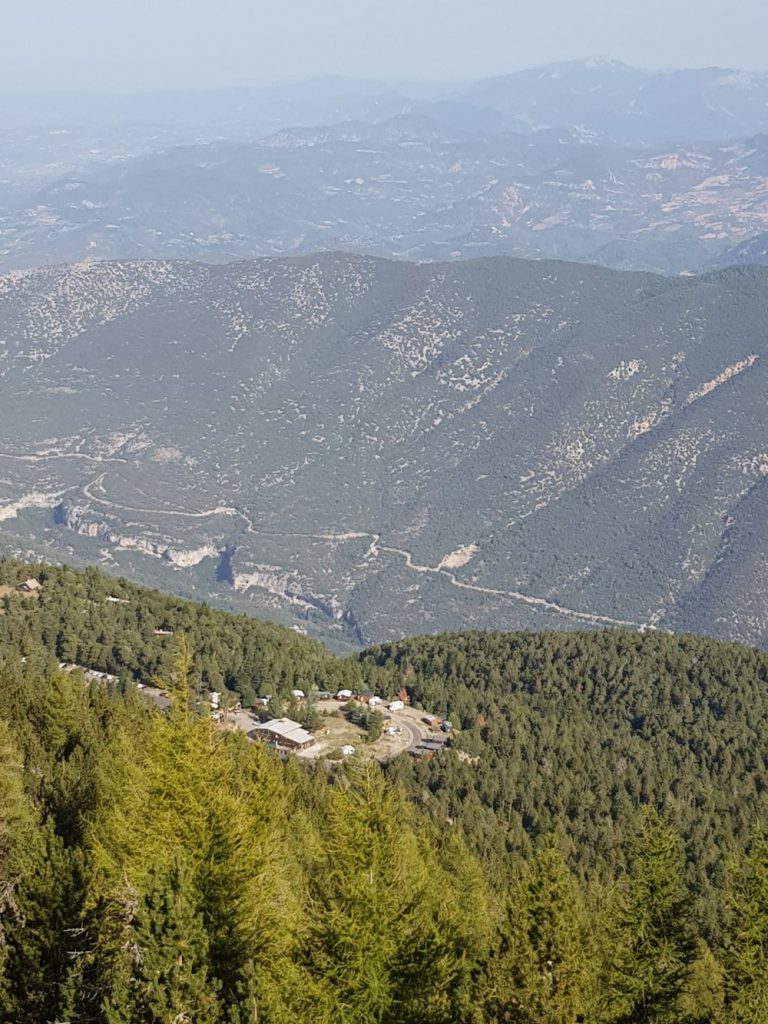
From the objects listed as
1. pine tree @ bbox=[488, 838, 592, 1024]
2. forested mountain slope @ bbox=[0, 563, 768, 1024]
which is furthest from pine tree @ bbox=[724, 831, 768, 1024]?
pine tree @ bbox=[488, 838, 592, 1024]

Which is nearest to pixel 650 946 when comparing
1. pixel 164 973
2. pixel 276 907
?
pixel 276 907

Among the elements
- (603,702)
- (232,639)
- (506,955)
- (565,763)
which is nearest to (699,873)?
(565,763)

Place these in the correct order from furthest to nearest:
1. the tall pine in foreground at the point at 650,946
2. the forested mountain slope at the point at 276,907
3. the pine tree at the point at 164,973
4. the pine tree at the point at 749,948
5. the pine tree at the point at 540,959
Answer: the pine tree at the point at 749,948, the tall pine in foreground at the point at 650,946, the pine tree at the point at 540,959, the forested mountain slope at the point at 276,907, the pine tree at the point at 164,973

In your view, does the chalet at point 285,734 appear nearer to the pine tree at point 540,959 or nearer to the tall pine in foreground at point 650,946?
the tall pine in foreground at point 650,946

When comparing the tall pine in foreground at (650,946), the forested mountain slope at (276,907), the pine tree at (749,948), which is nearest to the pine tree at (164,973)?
the forested mountain slope at (276,907)

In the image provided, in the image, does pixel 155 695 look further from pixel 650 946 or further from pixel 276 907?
pixel 276 907

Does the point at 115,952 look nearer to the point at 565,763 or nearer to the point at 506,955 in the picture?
the point at 506,955
